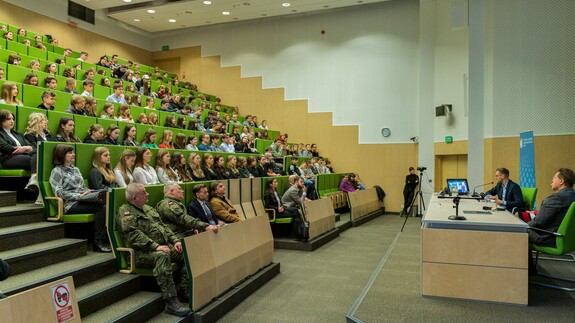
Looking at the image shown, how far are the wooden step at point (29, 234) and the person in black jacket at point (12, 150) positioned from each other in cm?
60

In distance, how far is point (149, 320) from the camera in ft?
8.97

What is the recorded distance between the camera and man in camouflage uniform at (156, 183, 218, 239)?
352cm

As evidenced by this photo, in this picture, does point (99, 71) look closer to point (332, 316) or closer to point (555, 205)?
point (332, 316)

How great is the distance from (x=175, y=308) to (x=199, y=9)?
347 inches

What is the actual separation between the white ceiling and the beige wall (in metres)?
0.70

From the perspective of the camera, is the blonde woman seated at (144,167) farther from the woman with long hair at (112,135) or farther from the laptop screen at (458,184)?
the laptop screen at (458,184)

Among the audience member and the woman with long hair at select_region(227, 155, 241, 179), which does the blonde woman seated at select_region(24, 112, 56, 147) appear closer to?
the audience member

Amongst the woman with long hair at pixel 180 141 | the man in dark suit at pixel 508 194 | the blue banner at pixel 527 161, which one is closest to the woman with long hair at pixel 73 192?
the woman with long hair at pixel 180 141

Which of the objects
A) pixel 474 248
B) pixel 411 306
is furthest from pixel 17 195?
pixel 474 248

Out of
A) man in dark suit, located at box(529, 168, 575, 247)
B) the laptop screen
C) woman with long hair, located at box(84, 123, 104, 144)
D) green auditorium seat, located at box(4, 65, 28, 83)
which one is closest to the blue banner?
the laptop screen

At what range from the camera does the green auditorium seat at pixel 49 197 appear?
3287 mm

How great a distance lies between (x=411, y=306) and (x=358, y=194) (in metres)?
5.01

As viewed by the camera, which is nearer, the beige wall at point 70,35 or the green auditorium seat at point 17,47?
the green auditorium seat at point 17,47

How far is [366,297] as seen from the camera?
3264mm
